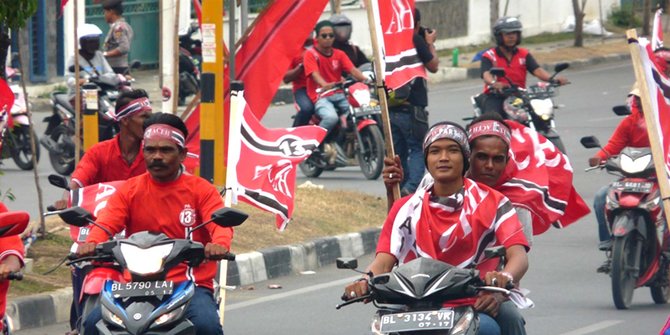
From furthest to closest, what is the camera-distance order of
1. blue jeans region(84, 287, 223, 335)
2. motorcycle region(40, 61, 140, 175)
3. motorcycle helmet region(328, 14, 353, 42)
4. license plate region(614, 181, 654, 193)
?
motorcycle helmet region(328, 14, 353, 42) < motorcycle region(40, 61, 140, 175) < license plate region(614, 181, 654, 193) < blue jeans region(84, 287, 223, 335)

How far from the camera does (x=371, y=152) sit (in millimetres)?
15984

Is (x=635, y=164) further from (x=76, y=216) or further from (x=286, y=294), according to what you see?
(x=76, y=216)

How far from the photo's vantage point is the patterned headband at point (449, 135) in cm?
605

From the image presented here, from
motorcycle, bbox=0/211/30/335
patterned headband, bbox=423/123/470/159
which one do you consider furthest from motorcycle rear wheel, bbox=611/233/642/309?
motorcycle, bbox=0/211/30/335

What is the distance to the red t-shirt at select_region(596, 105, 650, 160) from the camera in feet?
34.0

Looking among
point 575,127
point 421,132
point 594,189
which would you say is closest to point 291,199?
point 421,132

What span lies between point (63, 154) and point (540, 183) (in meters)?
9.85

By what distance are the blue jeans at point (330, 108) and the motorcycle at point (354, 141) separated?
7cm

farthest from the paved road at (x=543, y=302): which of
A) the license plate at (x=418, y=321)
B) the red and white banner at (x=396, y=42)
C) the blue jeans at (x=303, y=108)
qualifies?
the license plate at (x=418, y=321)

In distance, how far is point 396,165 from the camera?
686 centimetres

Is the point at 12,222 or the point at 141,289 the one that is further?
the point at 141,289

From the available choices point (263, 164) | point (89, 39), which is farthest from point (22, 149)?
point (263, 164)

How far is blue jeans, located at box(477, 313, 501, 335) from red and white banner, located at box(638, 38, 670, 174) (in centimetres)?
145

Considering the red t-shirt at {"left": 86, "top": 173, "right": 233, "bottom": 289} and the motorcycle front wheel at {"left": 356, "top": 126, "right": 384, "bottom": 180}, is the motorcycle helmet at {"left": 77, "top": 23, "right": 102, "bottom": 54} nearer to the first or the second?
the motorcycle front wheel at {"left": 356, "top": 126, "right": 384, "bottom": 180}
